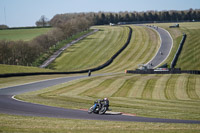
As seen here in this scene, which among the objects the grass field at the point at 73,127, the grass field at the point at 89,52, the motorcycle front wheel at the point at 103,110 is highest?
the grass field at the point at 73,127

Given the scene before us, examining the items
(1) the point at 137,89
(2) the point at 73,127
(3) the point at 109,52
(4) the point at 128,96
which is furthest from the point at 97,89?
(3) the point at 109,52

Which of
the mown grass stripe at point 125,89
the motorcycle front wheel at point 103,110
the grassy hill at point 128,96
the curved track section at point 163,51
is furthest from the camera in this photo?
the curved track section at point 163,51

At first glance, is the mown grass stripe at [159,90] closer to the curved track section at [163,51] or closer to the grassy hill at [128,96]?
the grassy hill at [128,96]

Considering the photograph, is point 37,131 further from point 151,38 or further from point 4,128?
point 151,38

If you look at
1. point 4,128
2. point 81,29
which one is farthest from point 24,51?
point 4,128

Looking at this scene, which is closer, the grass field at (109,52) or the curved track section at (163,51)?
the curved track section at (163,51)

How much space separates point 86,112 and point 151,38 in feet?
334

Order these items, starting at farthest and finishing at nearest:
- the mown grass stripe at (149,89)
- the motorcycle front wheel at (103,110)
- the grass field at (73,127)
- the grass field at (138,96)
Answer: the mown grass stripe at (149,89) → the grass field at (138,96) → the motorcycle front wheel at (103,110) → the grass field at (73,127)

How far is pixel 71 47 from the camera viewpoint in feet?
431

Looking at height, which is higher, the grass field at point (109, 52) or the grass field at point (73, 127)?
the grass field at point (73, 127)

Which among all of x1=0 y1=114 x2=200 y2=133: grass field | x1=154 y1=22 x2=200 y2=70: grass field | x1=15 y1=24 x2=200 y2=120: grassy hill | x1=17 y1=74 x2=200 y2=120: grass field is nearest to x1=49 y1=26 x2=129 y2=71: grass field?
x1=154 y1=22 x2=200 y2=70: grass field

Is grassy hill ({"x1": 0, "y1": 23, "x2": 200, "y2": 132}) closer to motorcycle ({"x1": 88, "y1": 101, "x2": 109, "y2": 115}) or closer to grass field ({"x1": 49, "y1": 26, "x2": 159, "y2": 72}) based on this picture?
grass field ({"x1": 49, "y1": 26, "x2": 159, "y2": 72})

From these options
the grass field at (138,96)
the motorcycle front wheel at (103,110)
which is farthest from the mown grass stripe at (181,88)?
the motorcycle front wheel at (103,110)

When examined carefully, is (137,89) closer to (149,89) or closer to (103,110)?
(149,89)
